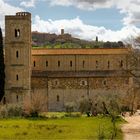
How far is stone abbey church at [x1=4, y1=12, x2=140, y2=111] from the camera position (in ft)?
221

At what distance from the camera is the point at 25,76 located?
221ft

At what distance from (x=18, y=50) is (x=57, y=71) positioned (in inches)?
275

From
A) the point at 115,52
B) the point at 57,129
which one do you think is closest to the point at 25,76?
the point at 115,52

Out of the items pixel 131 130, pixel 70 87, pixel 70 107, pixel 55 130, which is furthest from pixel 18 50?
pixel 131 130

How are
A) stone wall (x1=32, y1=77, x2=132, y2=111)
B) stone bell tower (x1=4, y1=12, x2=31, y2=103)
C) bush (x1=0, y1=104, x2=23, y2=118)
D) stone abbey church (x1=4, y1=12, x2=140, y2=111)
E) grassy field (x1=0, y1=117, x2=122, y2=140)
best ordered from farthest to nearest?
stone wall (x1=32, y1=77, x2=132, y2=111) → stone abbey church (x1=4, y1=12, x2=140, y2=111) → stone bell tower (x1=4, y1=12, x2=31, y2=103) → bush (x1=0, y1=104, x2=23, y2=118) → grassy field (x1=0, y1=117, x2=122, y2=140)

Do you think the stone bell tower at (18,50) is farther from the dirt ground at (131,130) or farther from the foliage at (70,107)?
the dirt ground at (131,130)

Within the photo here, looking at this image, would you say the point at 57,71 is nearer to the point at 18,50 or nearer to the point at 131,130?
the point at 18,50

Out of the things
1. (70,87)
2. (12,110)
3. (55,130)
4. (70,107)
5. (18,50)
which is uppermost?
(18,50)

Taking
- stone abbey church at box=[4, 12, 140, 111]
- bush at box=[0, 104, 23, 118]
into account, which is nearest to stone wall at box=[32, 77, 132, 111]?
stone abbey church at box=[4, 12, 140, 111]

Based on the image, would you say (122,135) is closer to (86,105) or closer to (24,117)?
(24,117)

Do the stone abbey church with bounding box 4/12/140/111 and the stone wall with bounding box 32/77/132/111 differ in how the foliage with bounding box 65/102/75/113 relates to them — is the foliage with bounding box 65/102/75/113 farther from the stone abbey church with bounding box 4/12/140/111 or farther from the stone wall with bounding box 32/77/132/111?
the stone wall with bounding box 32/77/132/111

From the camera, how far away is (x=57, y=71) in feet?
237

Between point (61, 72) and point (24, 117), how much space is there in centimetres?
2044

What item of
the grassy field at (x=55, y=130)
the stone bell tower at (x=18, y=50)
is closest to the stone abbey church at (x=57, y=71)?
the stone bell tower at (x=18, y=50)
